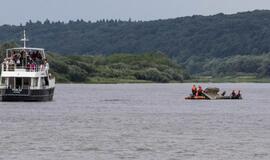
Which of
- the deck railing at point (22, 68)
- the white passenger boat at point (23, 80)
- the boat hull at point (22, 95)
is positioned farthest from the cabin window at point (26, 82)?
the deck railing at point (22, 68)

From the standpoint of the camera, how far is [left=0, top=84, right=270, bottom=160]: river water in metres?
59.7

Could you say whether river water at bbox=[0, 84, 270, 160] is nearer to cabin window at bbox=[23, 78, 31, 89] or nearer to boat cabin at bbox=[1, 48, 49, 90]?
boat cabin at bbox=[1, 48, 49, 90]

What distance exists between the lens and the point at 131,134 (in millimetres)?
72375

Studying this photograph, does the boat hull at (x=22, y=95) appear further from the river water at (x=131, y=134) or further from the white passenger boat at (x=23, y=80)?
the river water at (x=131, y=134)

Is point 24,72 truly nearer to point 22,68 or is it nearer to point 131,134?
point 22,68

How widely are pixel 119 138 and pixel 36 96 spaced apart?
46755mm

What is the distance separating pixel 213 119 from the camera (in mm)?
92062

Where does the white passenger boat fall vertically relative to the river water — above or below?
above

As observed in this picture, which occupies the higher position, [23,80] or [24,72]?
[24,72]

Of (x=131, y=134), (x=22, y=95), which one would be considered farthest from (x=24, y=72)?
(x=131, y=134)

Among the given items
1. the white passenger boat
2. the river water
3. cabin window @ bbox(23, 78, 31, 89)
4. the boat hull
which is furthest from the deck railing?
the river water

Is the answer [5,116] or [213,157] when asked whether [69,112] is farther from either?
[213,157]

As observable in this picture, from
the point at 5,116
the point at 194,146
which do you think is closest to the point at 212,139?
the point at 194,146

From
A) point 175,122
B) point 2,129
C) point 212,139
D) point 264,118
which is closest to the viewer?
point 212,139
